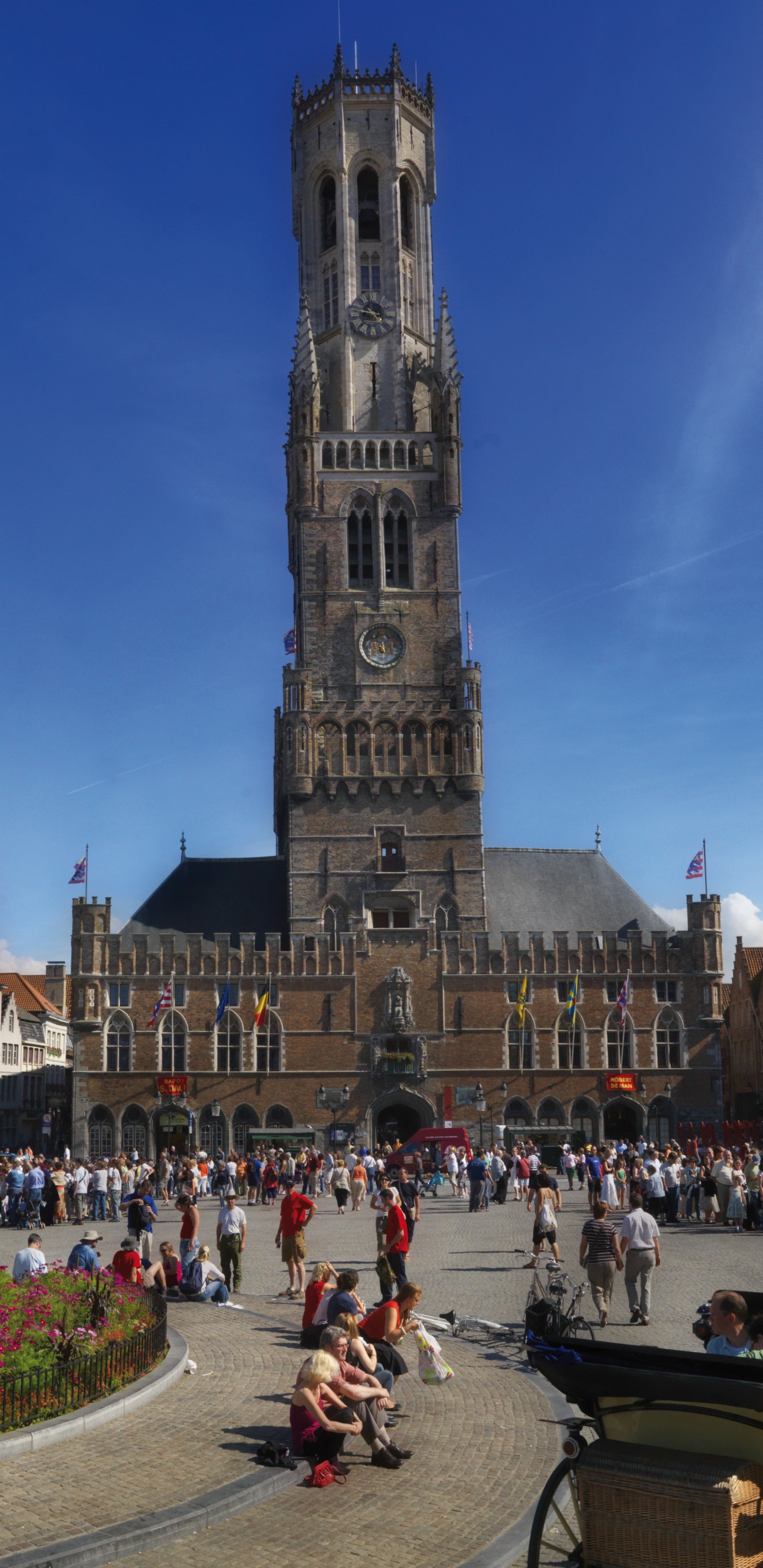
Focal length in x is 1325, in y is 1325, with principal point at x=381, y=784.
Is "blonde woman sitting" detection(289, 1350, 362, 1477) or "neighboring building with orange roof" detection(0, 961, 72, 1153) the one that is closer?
"blonde woman sitting" detection(289, 1350, 362, 1477)

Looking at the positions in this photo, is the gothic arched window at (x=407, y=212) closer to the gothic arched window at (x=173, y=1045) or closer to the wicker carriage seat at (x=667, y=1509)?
the gothic arched window at (x=173, y=1045)

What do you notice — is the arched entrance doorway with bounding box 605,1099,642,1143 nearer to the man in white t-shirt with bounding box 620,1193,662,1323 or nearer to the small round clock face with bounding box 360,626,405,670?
the small round clock face with bounding box 360,626,405,670

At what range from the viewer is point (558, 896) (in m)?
60.0

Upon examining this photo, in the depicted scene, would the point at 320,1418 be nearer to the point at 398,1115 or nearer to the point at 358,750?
the point at 398,1115

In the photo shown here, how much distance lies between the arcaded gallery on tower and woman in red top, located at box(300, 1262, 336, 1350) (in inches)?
1450

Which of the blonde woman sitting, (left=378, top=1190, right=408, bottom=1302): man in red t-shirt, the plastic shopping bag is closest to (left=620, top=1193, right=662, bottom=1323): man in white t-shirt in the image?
(left=378, top=1190, right=408, bottom=1302): man in red t-shirt

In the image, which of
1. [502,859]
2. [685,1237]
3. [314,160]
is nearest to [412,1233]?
[685,1237]

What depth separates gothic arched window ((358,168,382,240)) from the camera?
214 ft

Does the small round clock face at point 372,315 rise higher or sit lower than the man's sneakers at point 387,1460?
higher

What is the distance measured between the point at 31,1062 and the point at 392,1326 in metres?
72.2

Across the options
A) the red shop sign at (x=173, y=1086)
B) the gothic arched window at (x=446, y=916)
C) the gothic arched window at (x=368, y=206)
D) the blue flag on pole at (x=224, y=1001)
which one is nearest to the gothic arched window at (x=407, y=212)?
the gothic arched window at (x=368, y=206)

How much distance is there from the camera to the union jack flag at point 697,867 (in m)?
55.7

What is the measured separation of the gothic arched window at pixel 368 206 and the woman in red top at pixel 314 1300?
2372 inches

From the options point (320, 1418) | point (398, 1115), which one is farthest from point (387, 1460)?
point (398, 1115)
